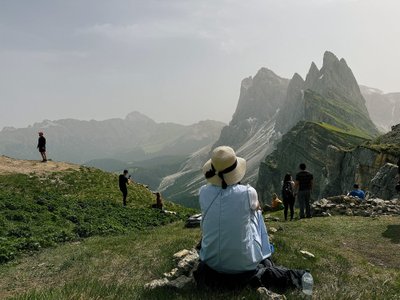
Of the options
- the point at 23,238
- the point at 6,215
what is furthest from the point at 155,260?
the point at 6,215

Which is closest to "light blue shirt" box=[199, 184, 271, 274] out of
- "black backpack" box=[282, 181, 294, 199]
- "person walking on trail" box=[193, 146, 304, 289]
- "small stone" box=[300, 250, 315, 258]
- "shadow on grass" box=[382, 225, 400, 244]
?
"person walking on trail" box=[193, 146, 304, 289]

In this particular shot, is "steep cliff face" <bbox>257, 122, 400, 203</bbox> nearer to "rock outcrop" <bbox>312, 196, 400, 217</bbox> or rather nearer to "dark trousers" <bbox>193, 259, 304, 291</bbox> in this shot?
"rock outcrop" <bbox>312, 196, 400, 217</bbox>

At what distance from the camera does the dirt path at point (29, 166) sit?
43.6m

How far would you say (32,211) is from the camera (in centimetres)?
2516

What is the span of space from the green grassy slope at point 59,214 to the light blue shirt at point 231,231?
12.1 meters

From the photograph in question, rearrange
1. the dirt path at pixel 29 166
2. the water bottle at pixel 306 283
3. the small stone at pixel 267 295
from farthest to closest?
the dirt path at pixel 29 166
the water bottle at pixel 306 283
the small stone at pixel 267 295

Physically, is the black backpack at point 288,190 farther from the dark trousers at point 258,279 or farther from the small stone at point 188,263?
the dark trousers at point 258,279

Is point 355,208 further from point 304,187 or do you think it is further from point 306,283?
point 306,283

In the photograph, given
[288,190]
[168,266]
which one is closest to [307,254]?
[168,266]

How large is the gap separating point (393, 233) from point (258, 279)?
14.2m

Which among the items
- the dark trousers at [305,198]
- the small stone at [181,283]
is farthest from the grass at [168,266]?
the dark trousers at [305,198]

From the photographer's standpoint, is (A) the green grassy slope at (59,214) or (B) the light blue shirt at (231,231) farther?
(A) the green grassy slope at (59,214)

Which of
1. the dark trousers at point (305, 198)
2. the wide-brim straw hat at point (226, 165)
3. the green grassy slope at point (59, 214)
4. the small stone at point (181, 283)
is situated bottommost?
the green grassy slope at point (59, 214)

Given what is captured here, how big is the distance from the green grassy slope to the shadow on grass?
583 inches
